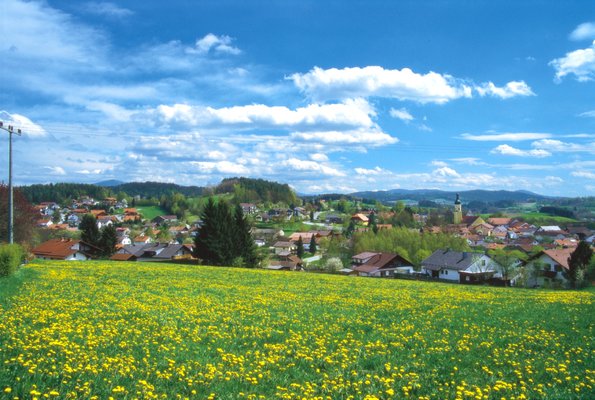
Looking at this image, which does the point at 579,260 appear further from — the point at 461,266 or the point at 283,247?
the point at 283,247

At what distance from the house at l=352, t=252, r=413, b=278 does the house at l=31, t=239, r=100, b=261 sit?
162 ft

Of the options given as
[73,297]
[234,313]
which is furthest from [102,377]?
[73,297]

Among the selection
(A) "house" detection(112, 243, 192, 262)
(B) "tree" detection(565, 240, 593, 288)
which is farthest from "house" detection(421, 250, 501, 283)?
A: (A) "house" detection(112, 243, 192, 262)

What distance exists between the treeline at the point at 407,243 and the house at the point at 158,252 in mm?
41648

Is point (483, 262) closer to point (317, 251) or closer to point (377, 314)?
point (377, 314)

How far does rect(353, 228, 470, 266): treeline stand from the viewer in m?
91.8

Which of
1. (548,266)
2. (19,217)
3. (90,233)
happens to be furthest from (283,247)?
(19,217)

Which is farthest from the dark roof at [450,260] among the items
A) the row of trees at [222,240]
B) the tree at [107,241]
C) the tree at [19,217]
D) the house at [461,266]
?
the tree at [19,217]

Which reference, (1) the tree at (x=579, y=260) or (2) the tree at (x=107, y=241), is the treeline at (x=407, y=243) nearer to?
(1) the tree at (x=579, y=260)

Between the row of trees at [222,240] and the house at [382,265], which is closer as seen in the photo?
the row of trees at [222,240]

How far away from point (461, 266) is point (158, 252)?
66.4 metres

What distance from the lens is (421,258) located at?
3548 inches

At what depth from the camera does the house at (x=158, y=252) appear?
281 ft

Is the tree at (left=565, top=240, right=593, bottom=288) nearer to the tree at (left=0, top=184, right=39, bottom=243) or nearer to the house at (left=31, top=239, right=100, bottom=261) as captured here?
the tree at (left=0, top=184, right=39, bottom=243)
